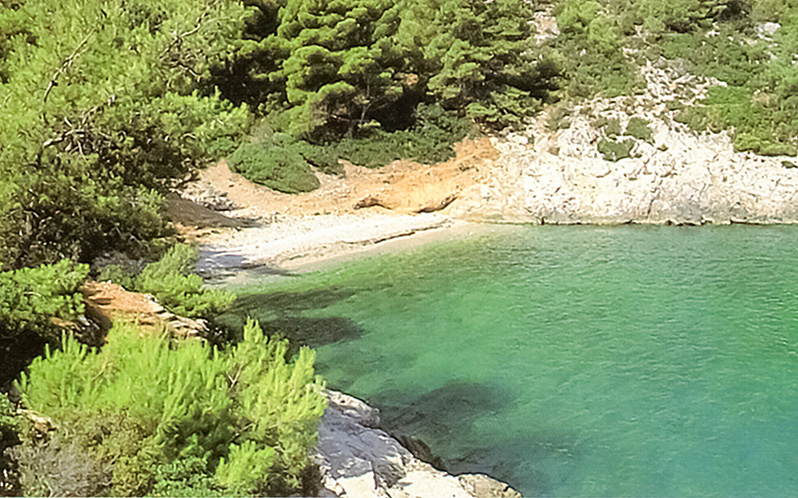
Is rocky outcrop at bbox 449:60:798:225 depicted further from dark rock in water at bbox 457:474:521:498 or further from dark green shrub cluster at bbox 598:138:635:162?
dark rock in water at bbox 457:474:521:498

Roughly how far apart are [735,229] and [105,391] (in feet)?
81.6

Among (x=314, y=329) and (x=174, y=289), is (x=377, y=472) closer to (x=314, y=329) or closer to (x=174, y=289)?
(x=174, y=289)

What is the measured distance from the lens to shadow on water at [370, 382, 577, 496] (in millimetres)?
8945

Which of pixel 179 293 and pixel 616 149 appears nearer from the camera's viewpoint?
pixel 179 293

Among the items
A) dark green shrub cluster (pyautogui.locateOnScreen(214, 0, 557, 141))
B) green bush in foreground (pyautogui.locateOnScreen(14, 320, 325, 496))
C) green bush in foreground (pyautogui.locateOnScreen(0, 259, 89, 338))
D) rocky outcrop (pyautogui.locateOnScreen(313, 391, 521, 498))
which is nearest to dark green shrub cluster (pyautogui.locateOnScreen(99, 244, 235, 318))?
green bush in foreground (pyautogui.locateOnScreen(0, 259, 89, 338))

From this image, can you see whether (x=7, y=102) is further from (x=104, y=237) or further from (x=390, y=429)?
(x=390, y=429)

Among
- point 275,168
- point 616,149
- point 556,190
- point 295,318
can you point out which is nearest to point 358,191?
point 275,168

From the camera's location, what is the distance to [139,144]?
9.83 meters

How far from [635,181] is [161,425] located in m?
25.4

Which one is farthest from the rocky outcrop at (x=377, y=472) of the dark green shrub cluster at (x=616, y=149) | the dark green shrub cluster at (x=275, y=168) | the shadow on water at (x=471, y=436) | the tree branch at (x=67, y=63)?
the dark green shrub cluster at (x=616, y=149)

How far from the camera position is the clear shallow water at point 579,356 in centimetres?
915

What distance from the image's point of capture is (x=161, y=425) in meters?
5.57

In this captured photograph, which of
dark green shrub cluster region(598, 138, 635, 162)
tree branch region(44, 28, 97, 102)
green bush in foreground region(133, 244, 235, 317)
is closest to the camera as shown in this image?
tree branch region(44, 28, 97, 102)

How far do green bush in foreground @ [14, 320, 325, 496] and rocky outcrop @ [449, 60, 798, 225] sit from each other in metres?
21.8
